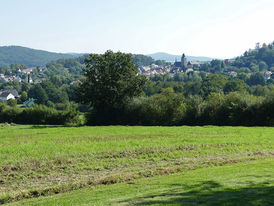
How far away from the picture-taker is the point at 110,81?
169 ft

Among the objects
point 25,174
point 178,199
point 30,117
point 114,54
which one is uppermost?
point 114,54

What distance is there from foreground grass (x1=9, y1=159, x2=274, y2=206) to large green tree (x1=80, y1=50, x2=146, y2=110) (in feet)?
121

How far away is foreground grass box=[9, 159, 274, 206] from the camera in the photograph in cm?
1017

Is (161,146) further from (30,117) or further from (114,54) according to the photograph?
(30,117)

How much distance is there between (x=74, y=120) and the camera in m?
60.7

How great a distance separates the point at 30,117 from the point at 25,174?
4964 cm

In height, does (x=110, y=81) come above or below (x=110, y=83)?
above

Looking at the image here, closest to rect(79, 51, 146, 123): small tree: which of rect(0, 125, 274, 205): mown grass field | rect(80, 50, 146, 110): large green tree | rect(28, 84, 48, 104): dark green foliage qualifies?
rect(80, 50, 146, 110): large green tree

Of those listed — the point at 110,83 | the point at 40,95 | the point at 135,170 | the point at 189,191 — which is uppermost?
the point at 110,83

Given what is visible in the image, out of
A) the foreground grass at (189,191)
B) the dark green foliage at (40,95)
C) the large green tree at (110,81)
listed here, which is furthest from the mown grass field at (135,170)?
the dark green foliage at (40,95)

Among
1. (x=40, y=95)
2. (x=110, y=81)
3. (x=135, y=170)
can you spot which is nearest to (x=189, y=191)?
(x=135, y=170)

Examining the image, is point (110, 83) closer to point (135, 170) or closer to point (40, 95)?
point (135, 170)

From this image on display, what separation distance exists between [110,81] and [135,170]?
114ft

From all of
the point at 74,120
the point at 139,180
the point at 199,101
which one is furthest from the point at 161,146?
the point at 74,120
